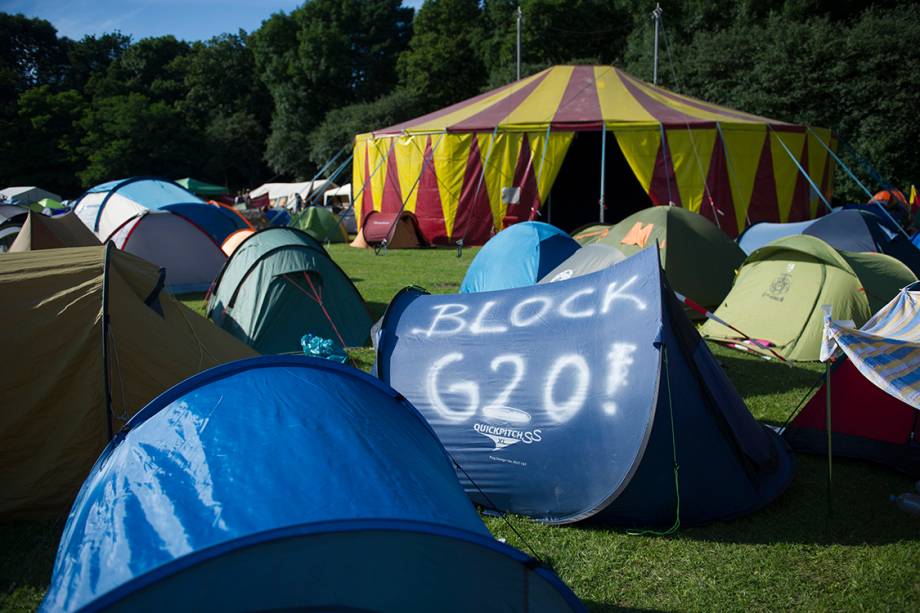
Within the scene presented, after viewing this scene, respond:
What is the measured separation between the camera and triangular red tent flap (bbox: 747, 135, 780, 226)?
54.7 feet

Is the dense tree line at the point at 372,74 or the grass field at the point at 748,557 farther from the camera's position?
the dense tree line at the point at 372,74

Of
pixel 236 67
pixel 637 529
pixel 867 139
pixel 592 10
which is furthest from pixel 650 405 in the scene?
pixel 236 67

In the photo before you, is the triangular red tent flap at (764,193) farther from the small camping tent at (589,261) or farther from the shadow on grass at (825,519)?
the shadow on grass at (825,519)

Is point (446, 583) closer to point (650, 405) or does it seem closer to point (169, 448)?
point (169, 448)

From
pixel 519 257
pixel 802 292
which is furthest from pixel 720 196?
pixel 802 292

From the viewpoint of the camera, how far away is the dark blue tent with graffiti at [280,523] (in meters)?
2.03

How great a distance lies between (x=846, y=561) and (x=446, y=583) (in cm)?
253

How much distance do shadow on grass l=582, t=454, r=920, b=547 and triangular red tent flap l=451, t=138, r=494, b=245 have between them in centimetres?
1317

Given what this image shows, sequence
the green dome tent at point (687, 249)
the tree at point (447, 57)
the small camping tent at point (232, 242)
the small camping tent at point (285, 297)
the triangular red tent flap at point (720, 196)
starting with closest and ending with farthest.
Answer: the small camping tent at point (285, 297) → the green dome tent at point (687, 249) → the small camping tent at point (232, 242) → the triangular red tent flap at point (720, 196) → the tree at point (447, 57)

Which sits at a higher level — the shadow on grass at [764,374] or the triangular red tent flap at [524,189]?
the triangular red tent flap at [524,189]

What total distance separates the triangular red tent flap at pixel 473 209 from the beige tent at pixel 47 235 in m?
8.88

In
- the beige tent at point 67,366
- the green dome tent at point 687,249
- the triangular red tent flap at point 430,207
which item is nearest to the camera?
the beige tent at point 67,366

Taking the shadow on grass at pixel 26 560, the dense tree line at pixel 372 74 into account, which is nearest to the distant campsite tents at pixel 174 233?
the shadow on grass at pixel 26 560

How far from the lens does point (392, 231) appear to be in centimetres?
1741
